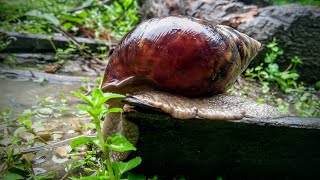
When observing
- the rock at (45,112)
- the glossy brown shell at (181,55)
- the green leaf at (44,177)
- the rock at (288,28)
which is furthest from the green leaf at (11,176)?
the rock at (288,28)

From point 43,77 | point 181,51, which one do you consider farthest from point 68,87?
point 181,51

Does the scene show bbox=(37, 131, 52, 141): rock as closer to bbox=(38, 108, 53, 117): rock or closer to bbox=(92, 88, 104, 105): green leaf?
bbox=(38, 108, 53, 117): rock

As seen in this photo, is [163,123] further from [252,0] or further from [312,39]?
[252,0]

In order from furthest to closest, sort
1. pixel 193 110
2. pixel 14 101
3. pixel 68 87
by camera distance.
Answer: pixel 68 87 < pixel 14 101 < pixel 193 110

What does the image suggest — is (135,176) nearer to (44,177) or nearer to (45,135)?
(44,177)

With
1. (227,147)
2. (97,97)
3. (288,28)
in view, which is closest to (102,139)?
(97,97)
